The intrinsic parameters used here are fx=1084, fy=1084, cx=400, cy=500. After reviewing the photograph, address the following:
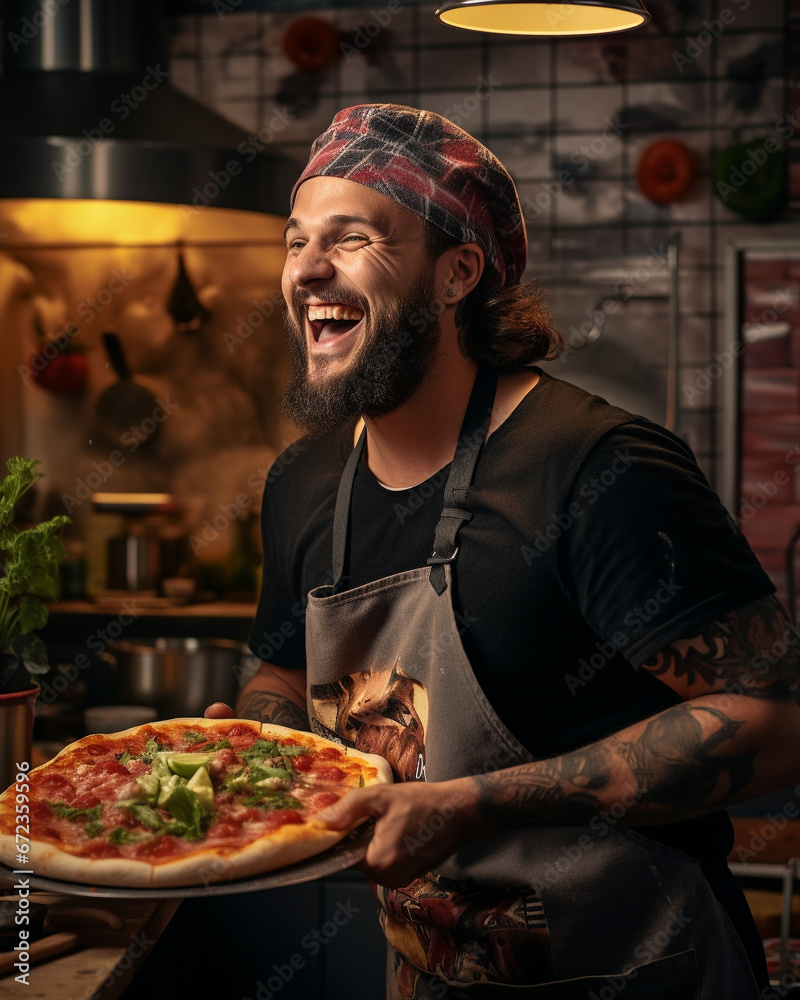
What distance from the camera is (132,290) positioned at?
4277 millimetres

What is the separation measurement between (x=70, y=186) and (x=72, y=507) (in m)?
1.73

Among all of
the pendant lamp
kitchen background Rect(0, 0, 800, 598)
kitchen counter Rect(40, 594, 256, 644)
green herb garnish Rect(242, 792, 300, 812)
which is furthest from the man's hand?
kitchen background Rect(0, 0, 800, 598)

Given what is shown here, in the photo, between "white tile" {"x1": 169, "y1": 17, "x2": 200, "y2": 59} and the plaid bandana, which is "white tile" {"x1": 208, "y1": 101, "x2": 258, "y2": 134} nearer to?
"white tile" {"x1": 169, "y1": 17, "x2": 200, "y2": 59}

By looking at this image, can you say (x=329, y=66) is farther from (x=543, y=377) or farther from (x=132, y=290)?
(x=543, y=377)

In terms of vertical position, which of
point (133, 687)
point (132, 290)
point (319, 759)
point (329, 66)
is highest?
point (329, 66)

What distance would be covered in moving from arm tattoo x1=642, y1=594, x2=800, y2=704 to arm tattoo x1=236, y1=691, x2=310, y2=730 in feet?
2.30

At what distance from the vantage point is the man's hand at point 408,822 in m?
1.30

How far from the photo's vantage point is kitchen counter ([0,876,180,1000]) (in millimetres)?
1246

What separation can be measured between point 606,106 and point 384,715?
313 centimetres

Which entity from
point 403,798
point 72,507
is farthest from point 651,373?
point 403,798

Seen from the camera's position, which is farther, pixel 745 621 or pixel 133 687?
pixel 133 687

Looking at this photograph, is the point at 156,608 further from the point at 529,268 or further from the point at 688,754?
the point at 688,754

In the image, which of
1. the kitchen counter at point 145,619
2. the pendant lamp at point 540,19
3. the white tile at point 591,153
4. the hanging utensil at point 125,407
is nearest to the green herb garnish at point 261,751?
the pendant lamp at point 540,19

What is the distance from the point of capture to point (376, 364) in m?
1.59
